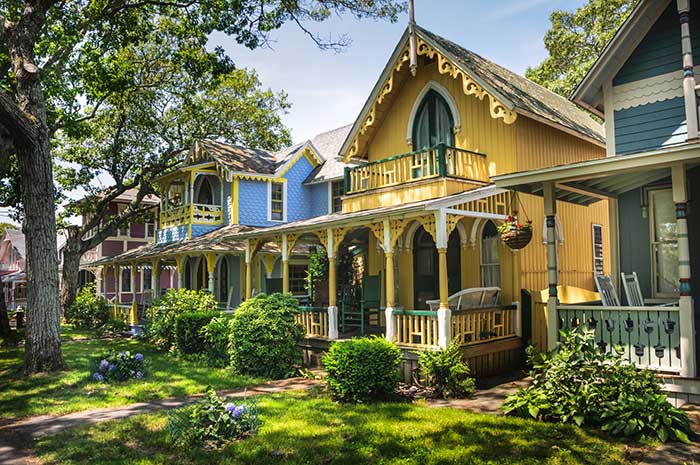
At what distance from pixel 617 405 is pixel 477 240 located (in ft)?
21.8

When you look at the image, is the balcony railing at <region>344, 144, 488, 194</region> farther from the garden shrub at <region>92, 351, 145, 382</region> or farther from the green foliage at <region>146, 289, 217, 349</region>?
the garden shrub at <region>92, 351, 145, 382</region>

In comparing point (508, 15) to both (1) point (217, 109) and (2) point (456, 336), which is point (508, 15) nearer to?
(2) point (456, 336)

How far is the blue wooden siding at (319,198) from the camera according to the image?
2423 cm

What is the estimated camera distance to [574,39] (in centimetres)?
2997

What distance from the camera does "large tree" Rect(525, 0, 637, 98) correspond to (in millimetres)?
28000

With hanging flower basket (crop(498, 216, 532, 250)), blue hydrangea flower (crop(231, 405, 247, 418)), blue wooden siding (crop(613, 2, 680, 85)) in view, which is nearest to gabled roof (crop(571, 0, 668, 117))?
blue wooden siding (crop(613, 2, 680, 85))

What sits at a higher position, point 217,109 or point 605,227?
point 217,109

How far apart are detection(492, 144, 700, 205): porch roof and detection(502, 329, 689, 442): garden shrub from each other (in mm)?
2584

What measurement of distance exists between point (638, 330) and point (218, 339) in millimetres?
9498

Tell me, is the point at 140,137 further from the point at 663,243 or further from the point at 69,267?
the point at 663,243

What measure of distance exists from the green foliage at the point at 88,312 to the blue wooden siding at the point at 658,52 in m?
23.5

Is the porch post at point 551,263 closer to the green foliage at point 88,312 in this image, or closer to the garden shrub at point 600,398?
the garden shrub at point 600,398

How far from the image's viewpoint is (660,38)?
1018 cm

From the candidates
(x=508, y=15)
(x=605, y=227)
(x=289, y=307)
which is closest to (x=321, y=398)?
(x=289, y=307)
